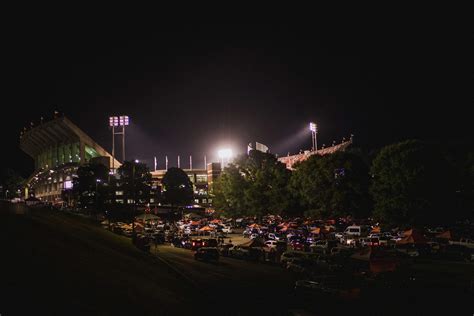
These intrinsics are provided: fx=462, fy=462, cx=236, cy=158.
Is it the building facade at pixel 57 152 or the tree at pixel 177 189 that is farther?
the building facade at pixel 57 152

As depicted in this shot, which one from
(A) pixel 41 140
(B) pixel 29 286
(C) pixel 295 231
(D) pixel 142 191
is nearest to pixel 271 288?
(B) pixel 29 286

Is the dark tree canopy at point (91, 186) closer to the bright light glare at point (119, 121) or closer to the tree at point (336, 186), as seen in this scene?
the bright light glare at point (119, 121)

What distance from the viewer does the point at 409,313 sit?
41.0ft

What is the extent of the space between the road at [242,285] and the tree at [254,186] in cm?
2176

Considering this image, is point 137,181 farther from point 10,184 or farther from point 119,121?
point 10,184

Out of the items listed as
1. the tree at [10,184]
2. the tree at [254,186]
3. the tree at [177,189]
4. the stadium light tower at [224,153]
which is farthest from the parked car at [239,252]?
the tree at [10,184]

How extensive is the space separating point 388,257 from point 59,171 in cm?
10349

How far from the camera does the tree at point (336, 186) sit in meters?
38.7

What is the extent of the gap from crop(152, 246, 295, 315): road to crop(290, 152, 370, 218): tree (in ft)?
51.8

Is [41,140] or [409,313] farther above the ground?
[41,140]

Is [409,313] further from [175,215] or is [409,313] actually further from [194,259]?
[175,215]

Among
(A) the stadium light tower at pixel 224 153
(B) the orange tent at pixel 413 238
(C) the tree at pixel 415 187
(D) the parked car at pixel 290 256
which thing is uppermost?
(A) the stadium light tower at pixel 224 153

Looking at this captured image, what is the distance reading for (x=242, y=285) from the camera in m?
17.4

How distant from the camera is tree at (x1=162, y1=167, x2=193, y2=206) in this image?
78750 millimetres
